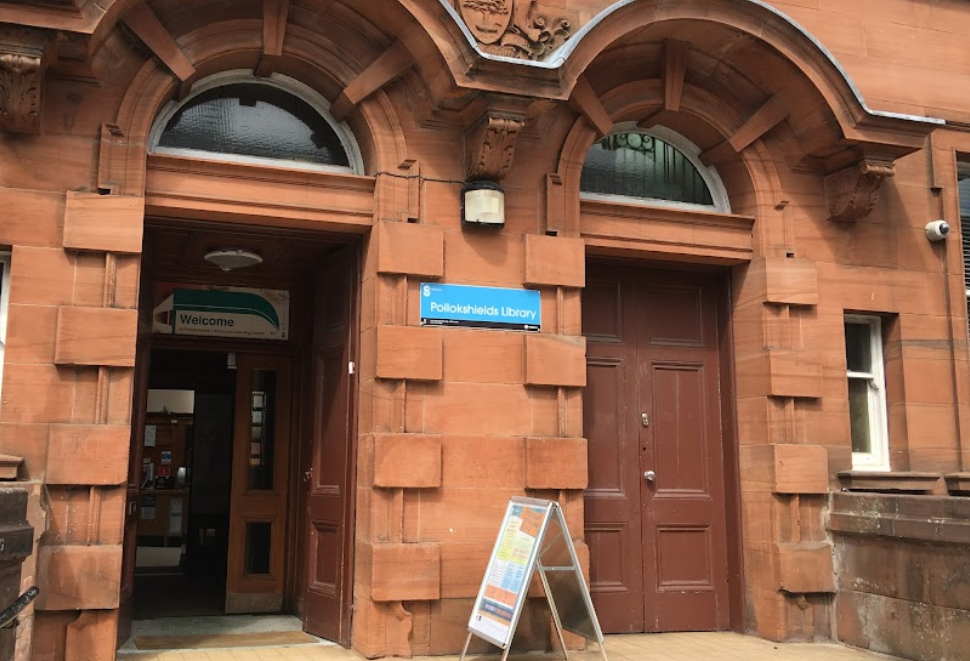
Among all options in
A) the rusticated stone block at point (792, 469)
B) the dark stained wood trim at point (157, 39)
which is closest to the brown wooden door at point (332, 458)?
the dark stained wood trim at point (157, 39)

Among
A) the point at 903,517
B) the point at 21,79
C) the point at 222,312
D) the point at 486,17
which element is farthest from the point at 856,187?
the point at 21,79

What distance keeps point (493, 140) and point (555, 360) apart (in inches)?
68.2

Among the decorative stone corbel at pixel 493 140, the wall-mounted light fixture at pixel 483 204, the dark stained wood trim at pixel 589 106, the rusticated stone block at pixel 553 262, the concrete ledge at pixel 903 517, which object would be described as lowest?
the concrete ledge at pixel 903 517

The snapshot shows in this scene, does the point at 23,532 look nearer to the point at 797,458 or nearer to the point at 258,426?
the point at 258,426

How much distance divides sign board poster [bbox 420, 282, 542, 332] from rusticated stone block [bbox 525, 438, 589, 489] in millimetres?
897

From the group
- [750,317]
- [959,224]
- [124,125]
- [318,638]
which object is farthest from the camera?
[959,224]

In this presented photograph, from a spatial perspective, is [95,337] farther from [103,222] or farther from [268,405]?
[268,405]

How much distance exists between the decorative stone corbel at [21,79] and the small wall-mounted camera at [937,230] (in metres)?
7.48

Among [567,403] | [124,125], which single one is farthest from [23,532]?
[567,403]

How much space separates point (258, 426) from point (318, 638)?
2557 millimetres

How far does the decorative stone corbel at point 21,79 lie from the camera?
5930 mm

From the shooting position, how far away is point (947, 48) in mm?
9188

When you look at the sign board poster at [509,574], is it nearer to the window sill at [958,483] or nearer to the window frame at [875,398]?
the window frame at [875,398]

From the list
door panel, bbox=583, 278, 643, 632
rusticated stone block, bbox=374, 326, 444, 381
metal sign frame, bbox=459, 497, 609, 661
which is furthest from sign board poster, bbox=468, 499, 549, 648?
door panel, bbox=583, 278, 643, 632
